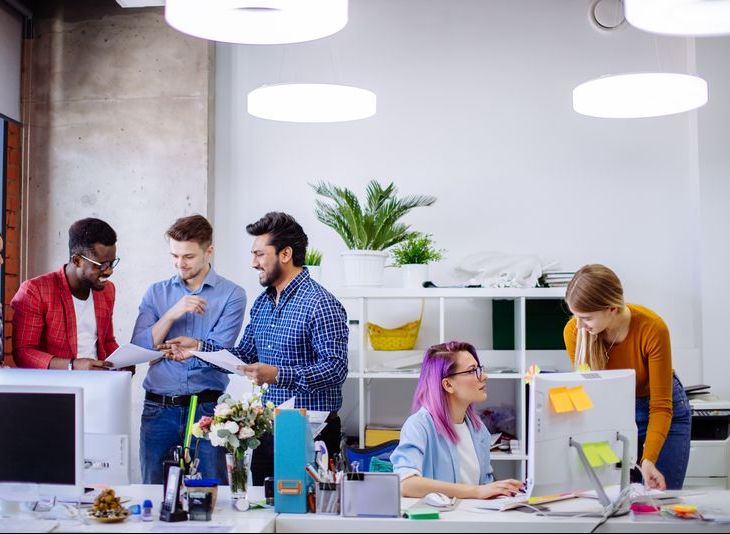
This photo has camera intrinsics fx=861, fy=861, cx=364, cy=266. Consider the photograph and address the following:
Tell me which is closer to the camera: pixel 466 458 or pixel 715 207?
pixel 466 458

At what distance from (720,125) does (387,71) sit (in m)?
2.12

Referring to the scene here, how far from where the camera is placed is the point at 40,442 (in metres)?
2.68

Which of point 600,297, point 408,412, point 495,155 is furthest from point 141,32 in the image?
point 600,297

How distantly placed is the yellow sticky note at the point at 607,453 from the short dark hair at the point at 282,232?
1.58m

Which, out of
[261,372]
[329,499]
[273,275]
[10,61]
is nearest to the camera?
[329,499]

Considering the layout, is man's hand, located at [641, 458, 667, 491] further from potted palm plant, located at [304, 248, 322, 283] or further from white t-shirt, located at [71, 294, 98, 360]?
white t-shirt, located at [71, 294, 98, 360]

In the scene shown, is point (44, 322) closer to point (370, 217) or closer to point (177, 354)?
point (177, 354)

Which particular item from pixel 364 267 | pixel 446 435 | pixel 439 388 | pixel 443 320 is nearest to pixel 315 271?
pixel 364 267

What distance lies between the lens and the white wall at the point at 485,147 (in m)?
5.48

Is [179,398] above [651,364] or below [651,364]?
below

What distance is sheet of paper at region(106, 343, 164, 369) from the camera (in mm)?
3561

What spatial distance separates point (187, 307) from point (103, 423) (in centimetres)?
108

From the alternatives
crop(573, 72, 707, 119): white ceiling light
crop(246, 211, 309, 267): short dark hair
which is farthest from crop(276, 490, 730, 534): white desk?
crop(573, 72, 707, 119): white ceiling light

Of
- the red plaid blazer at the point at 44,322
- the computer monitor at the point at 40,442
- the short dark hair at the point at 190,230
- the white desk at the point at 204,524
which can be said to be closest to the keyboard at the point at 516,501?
the white desk at the point at 204,524
